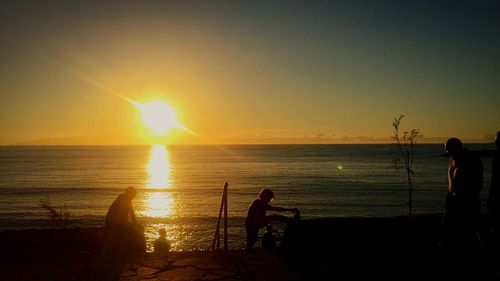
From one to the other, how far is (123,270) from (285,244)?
3.09m

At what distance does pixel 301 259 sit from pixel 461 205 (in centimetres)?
290

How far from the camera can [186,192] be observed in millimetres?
49312

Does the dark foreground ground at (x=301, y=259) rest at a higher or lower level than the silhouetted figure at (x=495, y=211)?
lower

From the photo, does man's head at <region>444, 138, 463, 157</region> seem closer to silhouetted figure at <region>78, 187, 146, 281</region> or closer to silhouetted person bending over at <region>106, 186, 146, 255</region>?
silhouetted figure at <region>78, 187, 146, 281</region>

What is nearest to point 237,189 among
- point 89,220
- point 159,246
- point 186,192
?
point 186,192

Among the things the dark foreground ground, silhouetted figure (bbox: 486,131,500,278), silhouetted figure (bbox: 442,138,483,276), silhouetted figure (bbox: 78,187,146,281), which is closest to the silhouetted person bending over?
silhouetted figure (bbox: 78,187,146,281)

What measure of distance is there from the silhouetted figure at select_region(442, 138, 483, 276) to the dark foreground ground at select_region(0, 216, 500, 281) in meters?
0.17

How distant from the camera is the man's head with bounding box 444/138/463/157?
21.9 feet

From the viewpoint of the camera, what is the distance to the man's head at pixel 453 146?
6676 mm

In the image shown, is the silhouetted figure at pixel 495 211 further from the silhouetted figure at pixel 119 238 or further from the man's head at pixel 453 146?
the silhouetted figure at pixel 119 238

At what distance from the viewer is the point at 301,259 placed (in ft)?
24.8

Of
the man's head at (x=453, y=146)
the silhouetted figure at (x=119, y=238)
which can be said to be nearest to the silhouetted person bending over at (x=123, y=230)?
the silhouetted figure at (x=119, y=238)

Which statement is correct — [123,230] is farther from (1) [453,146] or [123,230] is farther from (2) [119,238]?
(1) [453,146]

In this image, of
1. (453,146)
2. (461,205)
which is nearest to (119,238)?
(461,205)
